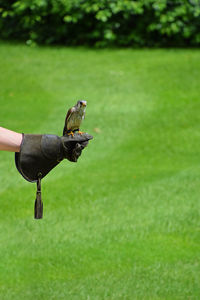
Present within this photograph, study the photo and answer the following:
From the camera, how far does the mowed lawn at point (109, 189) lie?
4867 mm

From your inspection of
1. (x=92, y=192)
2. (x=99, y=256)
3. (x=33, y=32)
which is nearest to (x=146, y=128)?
(x=92, y=192)

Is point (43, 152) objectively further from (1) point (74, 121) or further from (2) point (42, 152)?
(1) point (74, 121)

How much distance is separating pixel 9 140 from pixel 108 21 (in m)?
9.54

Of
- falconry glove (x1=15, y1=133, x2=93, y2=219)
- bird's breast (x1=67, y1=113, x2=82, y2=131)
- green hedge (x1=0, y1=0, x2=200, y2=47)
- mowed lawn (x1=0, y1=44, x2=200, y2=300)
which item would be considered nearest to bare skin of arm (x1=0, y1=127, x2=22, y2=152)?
falconry glove (x1=15, y1=133, x2=93, y2=219)

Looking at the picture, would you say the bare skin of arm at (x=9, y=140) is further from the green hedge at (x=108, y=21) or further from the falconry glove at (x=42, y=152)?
the green hedge at (x=108, y=21)

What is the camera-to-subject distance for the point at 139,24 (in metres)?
12.6

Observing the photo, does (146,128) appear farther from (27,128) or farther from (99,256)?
(99,256)

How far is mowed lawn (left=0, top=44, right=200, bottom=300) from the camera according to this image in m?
4.87

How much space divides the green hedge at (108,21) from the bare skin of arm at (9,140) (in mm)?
8796

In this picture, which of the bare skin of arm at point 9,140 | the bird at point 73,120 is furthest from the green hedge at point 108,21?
the bare skin of arm at point 9,140

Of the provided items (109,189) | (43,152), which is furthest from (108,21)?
(43,152)

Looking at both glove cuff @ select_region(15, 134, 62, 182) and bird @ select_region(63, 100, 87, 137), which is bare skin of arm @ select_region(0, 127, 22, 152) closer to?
glove cuff @ select_region(15, 134, 62, 182)

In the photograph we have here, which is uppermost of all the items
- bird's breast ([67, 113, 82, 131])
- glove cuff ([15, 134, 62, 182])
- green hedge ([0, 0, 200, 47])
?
green hedge ([0, 0, 200, 47])

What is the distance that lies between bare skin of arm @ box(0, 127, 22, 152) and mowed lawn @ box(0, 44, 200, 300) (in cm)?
156
